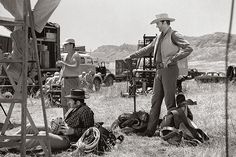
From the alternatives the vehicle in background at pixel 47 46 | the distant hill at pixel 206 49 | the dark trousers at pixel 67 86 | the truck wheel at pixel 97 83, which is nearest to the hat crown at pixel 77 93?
the dark trousers at pixel 67 86

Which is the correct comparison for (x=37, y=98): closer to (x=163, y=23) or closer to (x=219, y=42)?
(x=163, y=23)

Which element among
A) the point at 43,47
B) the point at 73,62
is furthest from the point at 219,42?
the point at 73,62

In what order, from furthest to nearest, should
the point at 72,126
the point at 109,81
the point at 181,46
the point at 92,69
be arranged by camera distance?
the point at 109,81, the point at 92,69, the point at 181,46, the point at 72,126

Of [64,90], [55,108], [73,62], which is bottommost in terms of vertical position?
[55,108]

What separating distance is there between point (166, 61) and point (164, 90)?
44 cm

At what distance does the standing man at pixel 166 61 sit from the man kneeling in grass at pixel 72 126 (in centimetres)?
130

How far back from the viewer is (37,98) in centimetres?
1308

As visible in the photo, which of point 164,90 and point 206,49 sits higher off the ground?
point 206,49

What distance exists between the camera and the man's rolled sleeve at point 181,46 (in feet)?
19.0

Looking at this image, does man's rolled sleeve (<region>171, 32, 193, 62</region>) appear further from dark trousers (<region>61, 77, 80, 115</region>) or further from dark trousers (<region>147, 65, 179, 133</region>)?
dark trousers (<region>61, 77, 80, 115</region>)

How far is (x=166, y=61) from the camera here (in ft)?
19.8

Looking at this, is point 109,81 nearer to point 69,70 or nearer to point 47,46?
point 47,46

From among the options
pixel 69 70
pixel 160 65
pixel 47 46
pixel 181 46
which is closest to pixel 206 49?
pixel 47 46

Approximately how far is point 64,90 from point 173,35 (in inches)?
90.4
